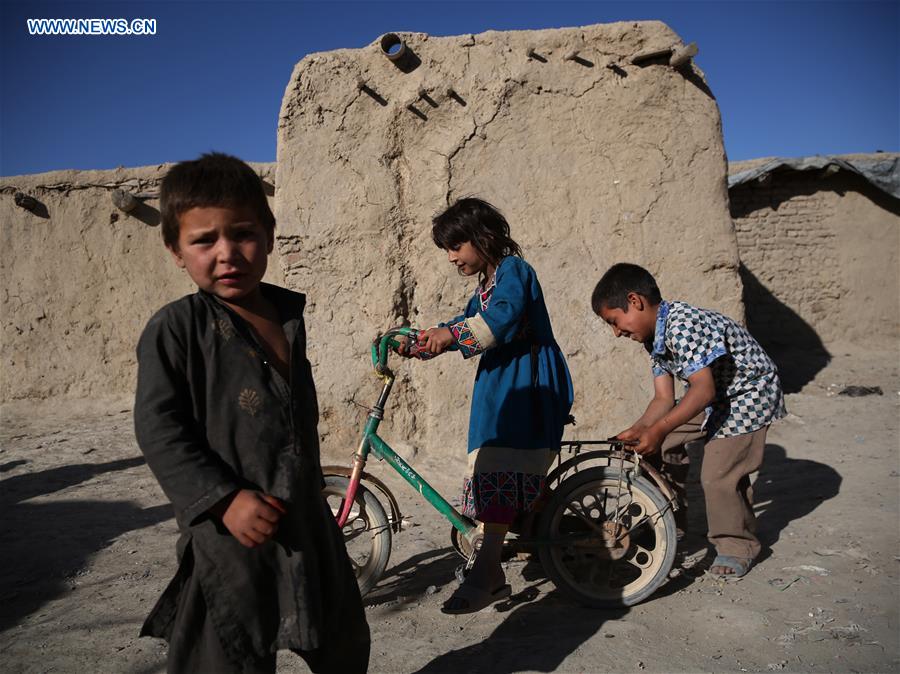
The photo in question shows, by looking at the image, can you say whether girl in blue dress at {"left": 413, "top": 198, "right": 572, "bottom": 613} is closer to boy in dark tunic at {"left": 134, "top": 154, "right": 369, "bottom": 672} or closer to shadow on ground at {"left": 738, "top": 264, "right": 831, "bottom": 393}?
boy in dark tunic at {"left": 134, "top": 154, "right": 369, "bottom": 672}

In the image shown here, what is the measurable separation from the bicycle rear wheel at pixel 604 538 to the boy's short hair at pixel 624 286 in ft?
2.14

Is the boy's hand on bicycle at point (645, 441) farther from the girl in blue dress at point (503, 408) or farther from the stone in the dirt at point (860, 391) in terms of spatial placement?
the stone in the dirt at point (860, 391)

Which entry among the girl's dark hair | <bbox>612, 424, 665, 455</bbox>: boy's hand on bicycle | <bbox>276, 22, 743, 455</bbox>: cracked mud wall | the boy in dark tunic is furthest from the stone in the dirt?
the boy in dark tunic

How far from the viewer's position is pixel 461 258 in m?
2.49

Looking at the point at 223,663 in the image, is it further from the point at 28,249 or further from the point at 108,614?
the point at 28,249

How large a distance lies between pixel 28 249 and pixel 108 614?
5.60m

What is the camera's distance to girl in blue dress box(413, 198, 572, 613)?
2400 millimetres

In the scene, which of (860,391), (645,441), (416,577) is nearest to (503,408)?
(645,441)

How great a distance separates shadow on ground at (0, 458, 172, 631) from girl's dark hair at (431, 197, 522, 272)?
2161mm

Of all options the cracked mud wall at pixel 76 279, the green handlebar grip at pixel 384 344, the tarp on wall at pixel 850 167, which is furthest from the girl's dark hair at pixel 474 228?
the tarp on wall at pixel 850 167

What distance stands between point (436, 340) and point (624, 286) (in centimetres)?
85

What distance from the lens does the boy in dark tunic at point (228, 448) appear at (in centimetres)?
118

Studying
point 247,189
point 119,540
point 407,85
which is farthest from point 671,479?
point 407,85

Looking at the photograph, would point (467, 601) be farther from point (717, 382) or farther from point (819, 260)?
point (819, 260)
